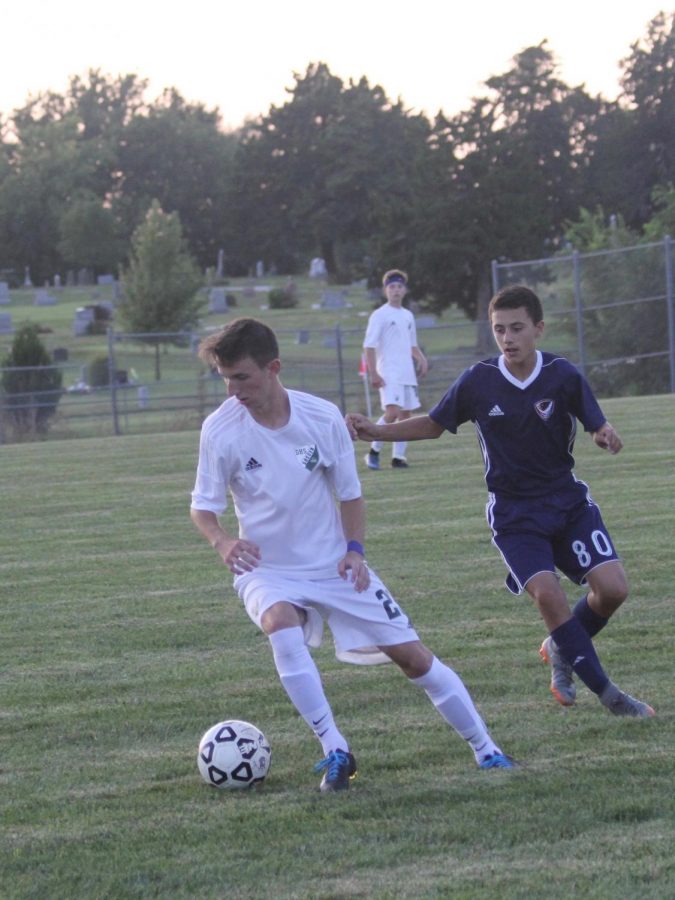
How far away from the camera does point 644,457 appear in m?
14.0

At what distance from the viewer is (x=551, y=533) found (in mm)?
5332

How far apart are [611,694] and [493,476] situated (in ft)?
3.08

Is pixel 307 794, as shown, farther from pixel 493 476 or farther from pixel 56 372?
pixel 56 372

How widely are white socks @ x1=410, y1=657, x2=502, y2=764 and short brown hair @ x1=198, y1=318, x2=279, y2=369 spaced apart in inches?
46.5

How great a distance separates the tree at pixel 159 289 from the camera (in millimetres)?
49438

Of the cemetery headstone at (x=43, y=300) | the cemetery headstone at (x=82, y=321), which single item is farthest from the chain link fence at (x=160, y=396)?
the cemetery headstone at (x=43, y=300)

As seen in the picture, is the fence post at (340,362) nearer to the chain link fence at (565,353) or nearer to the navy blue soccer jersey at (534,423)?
the chain link fence at (565,353)

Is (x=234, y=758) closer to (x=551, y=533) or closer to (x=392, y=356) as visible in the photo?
(x=551, y=533)

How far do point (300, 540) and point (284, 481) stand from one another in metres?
0.21

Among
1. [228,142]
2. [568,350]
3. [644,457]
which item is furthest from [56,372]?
[228,142]

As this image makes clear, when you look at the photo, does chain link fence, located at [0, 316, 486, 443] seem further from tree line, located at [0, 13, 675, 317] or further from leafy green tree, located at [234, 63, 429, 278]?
leafy green tree, located at [234, 63, 429, 278]

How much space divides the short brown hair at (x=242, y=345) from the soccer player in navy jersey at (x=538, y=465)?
0.75 meters

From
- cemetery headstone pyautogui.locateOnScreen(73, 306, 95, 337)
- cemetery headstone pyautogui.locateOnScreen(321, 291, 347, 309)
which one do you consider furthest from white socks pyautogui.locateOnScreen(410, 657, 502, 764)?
cemetery headstone pyautogui.locateOnScreen(321, 291, 347, 309)

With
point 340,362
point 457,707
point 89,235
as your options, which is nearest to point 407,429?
point 457,707
